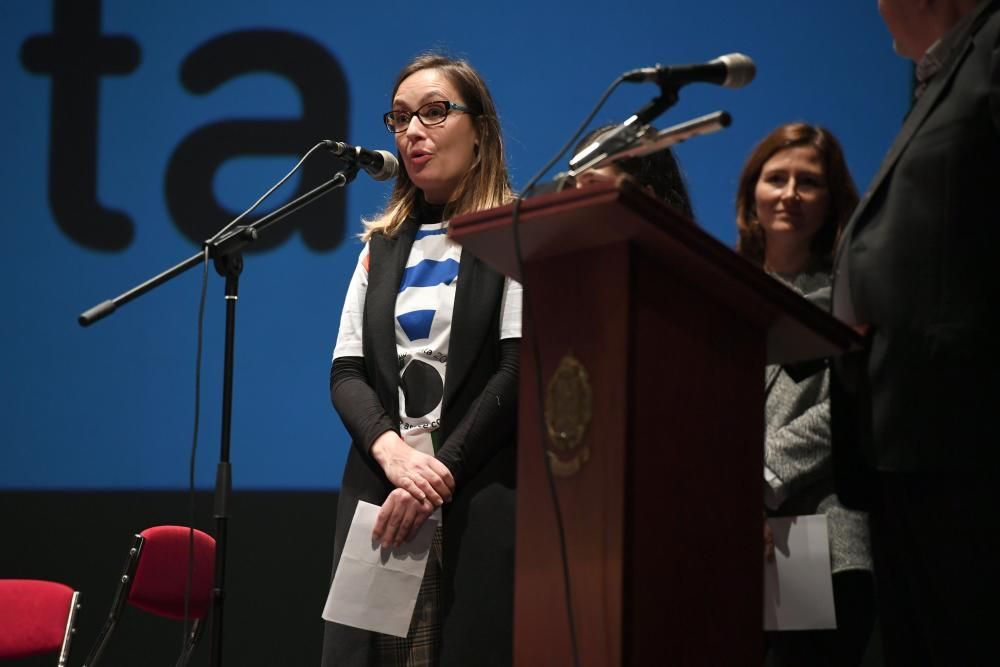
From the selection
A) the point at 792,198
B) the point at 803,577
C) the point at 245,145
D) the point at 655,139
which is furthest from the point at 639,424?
the point at 245,145

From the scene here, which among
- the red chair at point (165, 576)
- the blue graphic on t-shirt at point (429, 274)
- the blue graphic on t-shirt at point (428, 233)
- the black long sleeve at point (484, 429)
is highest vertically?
the blue graphic on t-shirt at point (428, 233)

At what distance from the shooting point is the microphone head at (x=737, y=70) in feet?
5.24

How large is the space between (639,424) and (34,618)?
2059 millimetres

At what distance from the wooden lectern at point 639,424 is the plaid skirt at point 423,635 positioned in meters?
0.73

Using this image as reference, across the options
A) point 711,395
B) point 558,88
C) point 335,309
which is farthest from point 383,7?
point 711,395

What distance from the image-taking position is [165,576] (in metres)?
2.83

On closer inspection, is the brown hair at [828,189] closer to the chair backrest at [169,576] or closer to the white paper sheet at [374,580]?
the white paper sheet at [374,580]

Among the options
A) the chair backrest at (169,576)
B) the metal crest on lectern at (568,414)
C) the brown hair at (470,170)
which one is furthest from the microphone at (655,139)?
the chair backrest at (169,576)

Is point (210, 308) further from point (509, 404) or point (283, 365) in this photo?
point (509, 404)

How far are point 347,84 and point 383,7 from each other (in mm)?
291

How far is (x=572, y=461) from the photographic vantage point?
1436 millimetres

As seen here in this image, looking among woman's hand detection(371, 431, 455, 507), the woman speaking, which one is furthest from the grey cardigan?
woman's hand detection(371, 431, 455, 507)

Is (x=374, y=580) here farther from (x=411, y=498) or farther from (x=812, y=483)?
(x=812, y=483)

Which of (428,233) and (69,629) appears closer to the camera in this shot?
(428,233)
